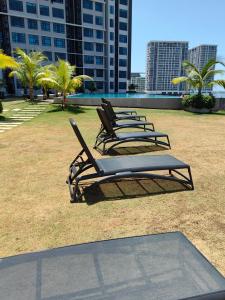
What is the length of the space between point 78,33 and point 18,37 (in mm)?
14681

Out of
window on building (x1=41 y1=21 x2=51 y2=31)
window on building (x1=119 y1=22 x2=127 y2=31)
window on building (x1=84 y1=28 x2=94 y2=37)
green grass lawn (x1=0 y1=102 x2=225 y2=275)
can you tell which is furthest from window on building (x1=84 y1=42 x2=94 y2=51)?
green grass lawn (x1=0 y1=102 x2=225 y2=275)

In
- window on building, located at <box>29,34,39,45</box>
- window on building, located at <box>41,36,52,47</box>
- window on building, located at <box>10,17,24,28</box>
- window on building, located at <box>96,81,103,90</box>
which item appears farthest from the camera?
window on building, located at <box>96,81,103,90</box>

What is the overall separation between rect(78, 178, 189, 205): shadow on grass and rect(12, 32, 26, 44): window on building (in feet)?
178

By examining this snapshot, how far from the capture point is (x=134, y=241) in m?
2.27

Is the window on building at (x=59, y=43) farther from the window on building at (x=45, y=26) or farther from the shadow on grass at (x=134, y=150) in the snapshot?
the shadow on grass at (x=134, y=150)

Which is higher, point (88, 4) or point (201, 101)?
point (88, 4)

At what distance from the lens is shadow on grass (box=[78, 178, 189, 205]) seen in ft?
14.5

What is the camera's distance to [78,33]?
60.2 m

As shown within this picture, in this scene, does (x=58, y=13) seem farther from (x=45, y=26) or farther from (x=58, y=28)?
(x=45, y=26)

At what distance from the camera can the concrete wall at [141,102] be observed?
2020 cm

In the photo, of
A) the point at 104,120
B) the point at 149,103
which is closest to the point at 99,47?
the point at 149,103

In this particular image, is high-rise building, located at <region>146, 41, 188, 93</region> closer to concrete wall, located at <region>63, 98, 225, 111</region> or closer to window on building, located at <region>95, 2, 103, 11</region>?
window on building, located at <region>95, 2, 103, 11</region>

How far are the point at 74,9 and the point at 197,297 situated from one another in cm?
6704

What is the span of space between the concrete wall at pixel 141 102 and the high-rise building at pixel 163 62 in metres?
128
